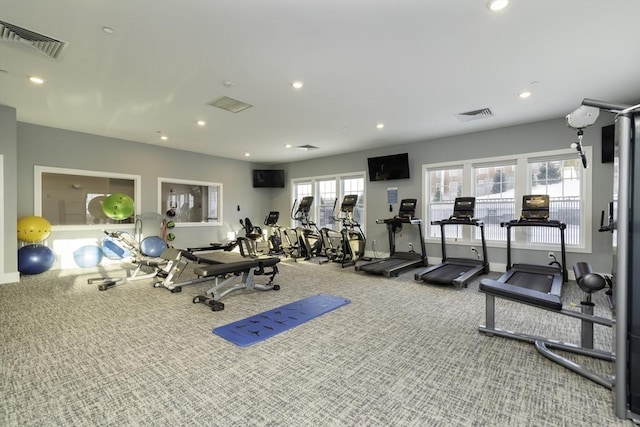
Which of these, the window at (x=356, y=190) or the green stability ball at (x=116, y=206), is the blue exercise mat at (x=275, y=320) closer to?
the window at (x=356, y=190)

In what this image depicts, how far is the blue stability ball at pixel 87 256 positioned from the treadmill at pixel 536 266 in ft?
25.0

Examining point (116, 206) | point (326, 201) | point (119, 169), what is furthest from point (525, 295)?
point (119, 169)

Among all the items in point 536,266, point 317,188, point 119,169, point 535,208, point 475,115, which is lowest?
point 536,266

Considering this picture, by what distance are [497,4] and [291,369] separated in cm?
340

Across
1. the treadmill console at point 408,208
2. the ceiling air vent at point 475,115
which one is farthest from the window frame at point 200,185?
the ceiling air vent at point 475,115

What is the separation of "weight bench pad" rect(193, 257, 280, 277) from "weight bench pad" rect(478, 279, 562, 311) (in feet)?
9.66

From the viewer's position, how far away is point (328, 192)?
9062 mm

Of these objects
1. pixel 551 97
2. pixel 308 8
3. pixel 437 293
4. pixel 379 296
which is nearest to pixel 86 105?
pixel 308 8

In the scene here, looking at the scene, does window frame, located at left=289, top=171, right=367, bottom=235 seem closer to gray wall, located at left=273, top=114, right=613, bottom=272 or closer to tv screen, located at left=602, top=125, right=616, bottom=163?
gray wall, located at left=273, top=114, right=613, bottom=272

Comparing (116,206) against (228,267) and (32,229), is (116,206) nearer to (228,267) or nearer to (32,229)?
(32,229)

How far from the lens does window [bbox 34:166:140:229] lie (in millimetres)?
6094

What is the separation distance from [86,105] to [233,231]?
5259mm

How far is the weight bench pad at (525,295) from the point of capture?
2.45 meters

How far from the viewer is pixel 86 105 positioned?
471 centimetres
